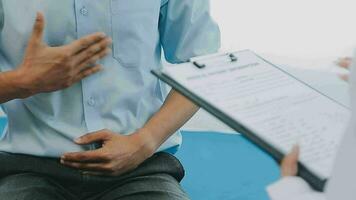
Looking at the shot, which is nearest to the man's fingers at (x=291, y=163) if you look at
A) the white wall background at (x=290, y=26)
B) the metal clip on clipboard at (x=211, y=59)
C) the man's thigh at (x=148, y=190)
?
the metal clip on clipboard at (x=211, y=59)

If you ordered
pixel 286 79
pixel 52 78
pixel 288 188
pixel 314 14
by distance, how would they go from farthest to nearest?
pixel 314 14, pixel 52 78, pixel 286 79, pixel 288 188

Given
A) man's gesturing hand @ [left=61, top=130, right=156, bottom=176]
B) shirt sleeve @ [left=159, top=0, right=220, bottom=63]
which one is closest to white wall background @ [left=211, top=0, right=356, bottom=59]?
shirt sleeve @ [left=159, top=0, right=220, bottom=63]

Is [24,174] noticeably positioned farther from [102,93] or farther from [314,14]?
[314,14]

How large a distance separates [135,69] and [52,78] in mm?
173

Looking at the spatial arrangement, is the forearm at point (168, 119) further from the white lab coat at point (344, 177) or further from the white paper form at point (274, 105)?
the white lab coat at point (344, 177)

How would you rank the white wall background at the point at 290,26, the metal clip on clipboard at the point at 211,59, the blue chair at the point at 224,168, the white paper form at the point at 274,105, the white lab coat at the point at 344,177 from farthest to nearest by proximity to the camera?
the white wall background at the point at 290,26 → the blue chair at the point at 224,168 → the metal clip on clipboard at the point at 211,59 → the white paper form at the point at 274,105 → the white lab coat at the point at 344,177

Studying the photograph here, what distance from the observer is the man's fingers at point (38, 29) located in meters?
0.85

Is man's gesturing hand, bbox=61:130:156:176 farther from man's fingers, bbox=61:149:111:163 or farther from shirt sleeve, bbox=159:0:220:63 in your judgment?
shirt sleeve, bbox=159:0:220:63

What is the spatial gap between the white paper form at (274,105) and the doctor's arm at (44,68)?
24 centimetres

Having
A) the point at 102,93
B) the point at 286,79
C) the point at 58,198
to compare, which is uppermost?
the point at 286,79

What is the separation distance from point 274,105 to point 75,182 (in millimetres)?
432

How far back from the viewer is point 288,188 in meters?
0.60

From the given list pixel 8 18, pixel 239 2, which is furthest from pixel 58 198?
pixel 239 2

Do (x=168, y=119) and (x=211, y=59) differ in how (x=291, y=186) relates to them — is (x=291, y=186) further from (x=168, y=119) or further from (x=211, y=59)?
(x=168, y=119)
